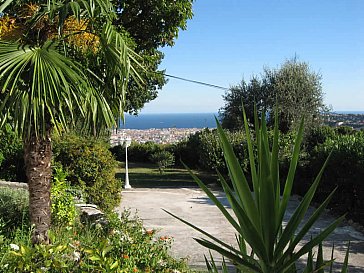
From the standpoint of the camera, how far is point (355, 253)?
730cm

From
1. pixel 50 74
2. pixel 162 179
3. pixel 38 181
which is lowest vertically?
pixel 162 179

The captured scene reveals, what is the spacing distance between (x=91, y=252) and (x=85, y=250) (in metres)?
0.11

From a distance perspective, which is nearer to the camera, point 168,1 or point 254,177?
point 254,177

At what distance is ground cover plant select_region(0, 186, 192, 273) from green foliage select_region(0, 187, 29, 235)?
1 centimetres

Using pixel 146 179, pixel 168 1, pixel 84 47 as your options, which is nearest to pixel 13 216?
pixel 84 47

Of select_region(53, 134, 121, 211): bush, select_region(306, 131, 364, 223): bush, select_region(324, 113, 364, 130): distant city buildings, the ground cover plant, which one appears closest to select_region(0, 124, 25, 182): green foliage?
select_region(53, 134, 121, 211): bush

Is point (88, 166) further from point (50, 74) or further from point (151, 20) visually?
point (151, 20)

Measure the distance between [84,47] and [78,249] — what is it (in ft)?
7.59

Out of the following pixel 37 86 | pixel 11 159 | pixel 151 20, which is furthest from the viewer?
pixel 151 20

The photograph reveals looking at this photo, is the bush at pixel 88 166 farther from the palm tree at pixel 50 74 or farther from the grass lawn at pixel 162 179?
the grass lawn at pixel 162 179

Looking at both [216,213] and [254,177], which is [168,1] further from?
[254,177]

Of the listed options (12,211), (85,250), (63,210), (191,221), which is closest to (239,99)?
(191,221)

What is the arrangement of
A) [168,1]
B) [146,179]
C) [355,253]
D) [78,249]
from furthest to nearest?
[146,179] < [168,1] < [355,253] < [78,249]

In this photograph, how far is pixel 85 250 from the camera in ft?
11.3
